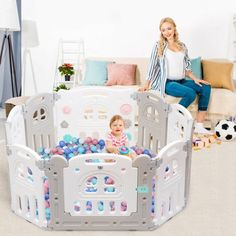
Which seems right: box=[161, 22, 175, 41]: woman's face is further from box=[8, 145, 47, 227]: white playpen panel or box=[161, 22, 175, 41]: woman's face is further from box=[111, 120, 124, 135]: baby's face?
box=[8, 145, 47, 227]: white playpen panel

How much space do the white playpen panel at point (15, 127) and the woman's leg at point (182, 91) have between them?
1.59 meters

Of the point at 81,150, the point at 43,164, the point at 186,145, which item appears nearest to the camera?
the point at 43,164

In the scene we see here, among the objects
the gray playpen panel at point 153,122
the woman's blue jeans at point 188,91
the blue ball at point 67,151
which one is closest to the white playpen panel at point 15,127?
the blue ball at point 67,151

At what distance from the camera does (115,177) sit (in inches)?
80.2

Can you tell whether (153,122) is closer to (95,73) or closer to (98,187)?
(98,187)

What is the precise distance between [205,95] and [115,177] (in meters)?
2.06

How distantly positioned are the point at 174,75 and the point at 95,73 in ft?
3.16

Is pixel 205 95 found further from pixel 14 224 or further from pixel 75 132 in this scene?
pixel 14 224

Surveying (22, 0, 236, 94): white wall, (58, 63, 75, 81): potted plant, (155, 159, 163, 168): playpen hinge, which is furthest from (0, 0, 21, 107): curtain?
(155, 159, 163, 168): playpen hinge

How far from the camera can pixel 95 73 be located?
440 cm

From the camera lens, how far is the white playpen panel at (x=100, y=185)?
2.00 meters

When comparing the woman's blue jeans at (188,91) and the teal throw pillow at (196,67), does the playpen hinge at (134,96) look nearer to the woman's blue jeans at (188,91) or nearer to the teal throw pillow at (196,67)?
the woman's blue jeans at (188,91)

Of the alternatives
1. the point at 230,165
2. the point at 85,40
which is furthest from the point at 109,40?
the point at 230,165

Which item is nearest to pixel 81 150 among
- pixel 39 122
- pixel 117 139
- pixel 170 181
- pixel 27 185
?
pixel 117 139
